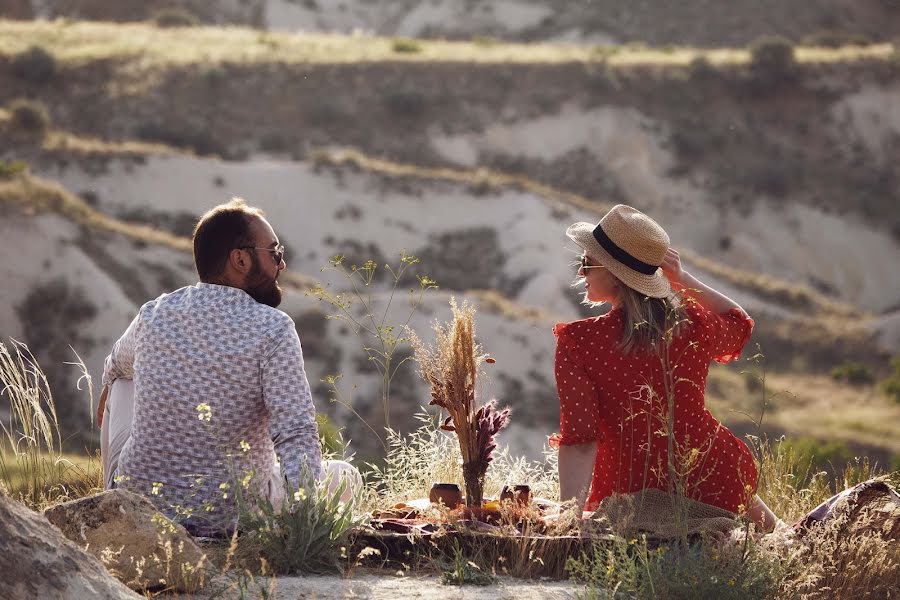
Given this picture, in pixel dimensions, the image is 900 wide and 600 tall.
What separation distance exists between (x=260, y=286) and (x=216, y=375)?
0.39 metres

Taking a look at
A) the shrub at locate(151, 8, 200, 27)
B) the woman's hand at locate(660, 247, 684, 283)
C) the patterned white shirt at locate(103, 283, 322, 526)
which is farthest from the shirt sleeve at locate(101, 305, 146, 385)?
the shrub at locate(151, 8, 200, 27)

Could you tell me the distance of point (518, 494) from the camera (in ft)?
15.5

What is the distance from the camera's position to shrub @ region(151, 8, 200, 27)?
54656mm

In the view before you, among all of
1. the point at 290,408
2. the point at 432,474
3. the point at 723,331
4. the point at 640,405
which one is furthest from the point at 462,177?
the point at 290,408

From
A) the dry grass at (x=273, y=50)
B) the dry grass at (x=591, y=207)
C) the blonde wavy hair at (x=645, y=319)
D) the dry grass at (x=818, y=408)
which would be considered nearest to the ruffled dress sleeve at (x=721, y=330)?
the blonde wavy hair at (x=645, y=319)

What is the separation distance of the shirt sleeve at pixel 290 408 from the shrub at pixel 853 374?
A: 31.8 meters

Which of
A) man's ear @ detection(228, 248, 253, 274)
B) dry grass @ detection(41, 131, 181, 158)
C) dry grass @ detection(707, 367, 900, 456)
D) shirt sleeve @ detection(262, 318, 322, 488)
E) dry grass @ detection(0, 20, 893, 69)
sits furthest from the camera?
dry grass @ detection(0, 20, 893, 69)

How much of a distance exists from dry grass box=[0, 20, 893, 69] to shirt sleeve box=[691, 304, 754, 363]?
3956cm

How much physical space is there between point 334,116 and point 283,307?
15.8m

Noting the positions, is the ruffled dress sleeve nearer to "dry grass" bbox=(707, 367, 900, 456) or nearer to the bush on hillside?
"dry grass" bbox=(707, 367, 900, 456)

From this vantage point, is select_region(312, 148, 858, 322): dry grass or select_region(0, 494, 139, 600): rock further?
select_region(312, 148, 858, 322): dry grass

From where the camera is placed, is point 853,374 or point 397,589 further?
point 853,374

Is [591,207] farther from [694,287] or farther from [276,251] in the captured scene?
[276,251]

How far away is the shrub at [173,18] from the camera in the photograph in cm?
5466
